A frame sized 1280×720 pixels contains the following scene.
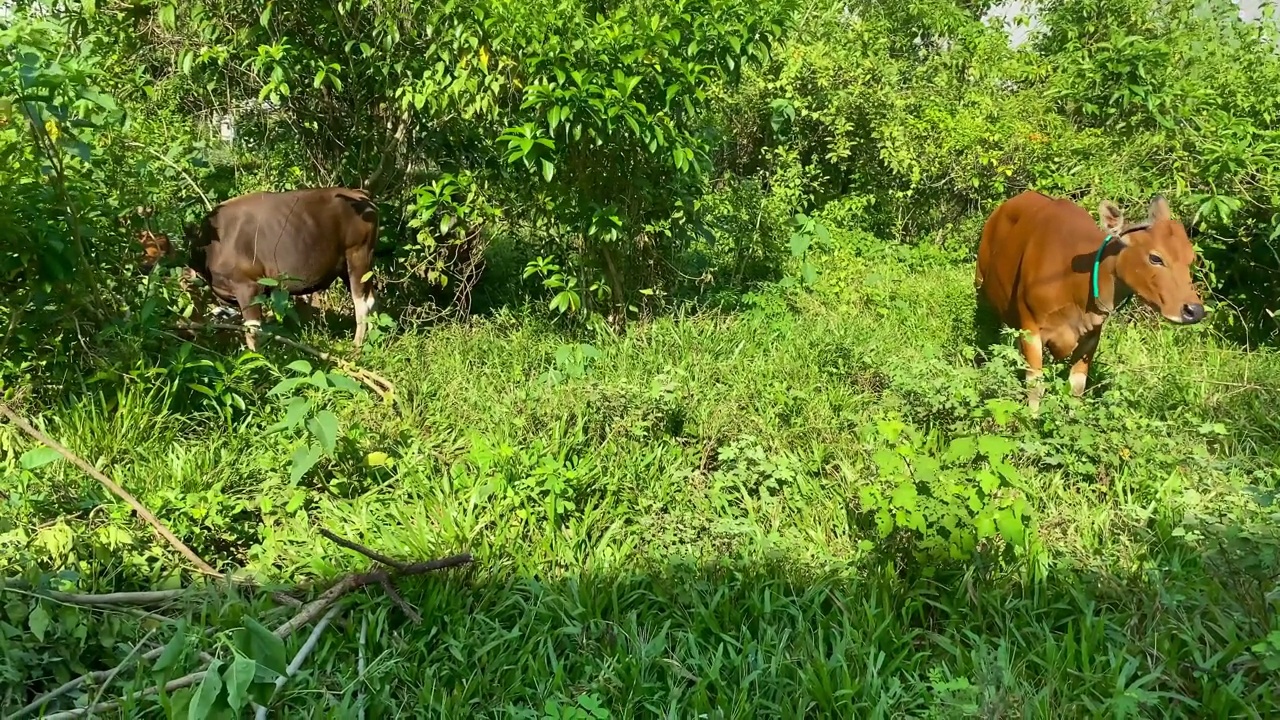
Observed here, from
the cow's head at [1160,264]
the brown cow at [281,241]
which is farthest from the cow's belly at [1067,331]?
the brown cow at [281,241]

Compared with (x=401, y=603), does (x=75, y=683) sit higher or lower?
lower

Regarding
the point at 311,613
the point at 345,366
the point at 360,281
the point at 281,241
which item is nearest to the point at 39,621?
the point at 311,613

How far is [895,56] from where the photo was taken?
28.1 feet

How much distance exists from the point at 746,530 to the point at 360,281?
3.44 m

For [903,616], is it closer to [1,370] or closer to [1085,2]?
[1,370]

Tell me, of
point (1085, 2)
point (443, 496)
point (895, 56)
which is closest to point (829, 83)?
point (895, 56)

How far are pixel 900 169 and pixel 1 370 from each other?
6.69 m

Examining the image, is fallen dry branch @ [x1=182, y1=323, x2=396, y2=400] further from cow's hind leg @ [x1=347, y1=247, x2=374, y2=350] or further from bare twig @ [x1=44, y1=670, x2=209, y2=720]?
bare twig @ [x1=44, y1=670, x2=209, y2=720]

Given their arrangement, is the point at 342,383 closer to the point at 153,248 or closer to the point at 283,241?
the point at 153,248

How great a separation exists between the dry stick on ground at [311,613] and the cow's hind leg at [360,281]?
2879 millimetres

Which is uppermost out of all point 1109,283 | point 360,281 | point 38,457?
point 1109,283

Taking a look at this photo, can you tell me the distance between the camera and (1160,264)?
3.63 metres

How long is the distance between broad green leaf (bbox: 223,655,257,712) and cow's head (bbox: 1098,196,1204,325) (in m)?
3.94

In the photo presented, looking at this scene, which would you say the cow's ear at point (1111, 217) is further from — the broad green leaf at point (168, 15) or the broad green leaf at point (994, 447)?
the broad green leaf at point (168, 15)
